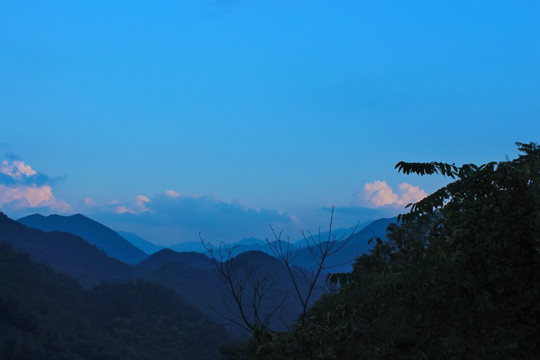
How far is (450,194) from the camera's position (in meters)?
5.25

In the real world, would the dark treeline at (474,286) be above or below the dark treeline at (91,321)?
above

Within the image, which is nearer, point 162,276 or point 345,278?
point 345,278

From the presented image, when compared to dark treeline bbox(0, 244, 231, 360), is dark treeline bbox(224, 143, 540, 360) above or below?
above

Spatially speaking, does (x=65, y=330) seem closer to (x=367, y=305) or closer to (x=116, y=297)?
(x=116, y=297)

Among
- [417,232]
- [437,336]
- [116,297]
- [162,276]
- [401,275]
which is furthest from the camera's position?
[162,276]

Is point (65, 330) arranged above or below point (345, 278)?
below

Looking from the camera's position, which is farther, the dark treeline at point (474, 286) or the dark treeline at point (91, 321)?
the dark treeline at point (91, 321)

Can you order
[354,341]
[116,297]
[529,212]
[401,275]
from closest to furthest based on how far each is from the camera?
[529,212]
[401,275]
[354,341]
[116,297]

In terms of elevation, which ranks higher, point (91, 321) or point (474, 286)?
point (474, 286)

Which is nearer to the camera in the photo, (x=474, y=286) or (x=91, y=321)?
(x=474, y=286)

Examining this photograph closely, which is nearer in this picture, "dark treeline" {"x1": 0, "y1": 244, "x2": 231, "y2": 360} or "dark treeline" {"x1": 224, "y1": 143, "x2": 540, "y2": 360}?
"dark treeline" {"x1": 224, "y1": 143, "x2": 540, "y2": 360}

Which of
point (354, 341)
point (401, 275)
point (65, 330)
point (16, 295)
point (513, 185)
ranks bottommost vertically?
point (65, 330)

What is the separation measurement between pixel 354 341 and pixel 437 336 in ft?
3.41

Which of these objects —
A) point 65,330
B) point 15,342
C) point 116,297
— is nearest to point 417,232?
point 15,342
